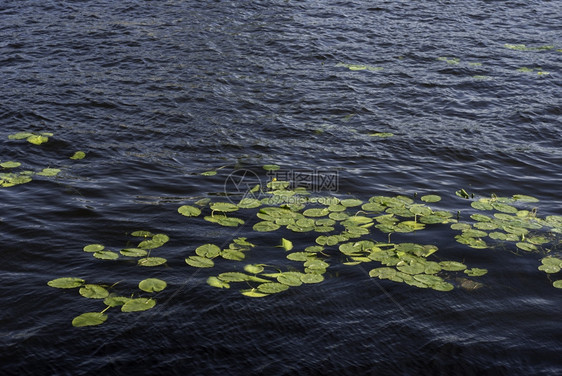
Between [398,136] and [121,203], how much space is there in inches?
153

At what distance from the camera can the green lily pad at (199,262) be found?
17.4ft

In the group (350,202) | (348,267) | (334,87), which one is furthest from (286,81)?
(348,267)

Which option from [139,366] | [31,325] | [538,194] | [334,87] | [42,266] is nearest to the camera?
[139,366]

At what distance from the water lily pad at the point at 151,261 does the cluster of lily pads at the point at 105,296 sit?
0.29 m

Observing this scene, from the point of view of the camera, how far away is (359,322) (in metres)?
4.76

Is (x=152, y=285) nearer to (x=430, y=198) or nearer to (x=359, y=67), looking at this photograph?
(x=430, y=198)

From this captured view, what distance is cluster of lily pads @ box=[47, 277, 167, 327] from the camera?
4.59m

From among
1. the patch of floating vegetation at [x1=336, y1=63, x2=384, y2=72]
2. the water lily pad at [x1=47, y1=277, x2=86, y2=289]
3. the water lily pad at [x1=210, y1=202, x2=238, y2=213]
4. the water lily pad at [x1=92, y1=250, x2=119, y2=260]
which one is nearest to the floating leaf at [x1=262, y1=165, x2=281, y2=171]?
the water lily pad at [x1=210, y1=202, x2=238, y2=213]

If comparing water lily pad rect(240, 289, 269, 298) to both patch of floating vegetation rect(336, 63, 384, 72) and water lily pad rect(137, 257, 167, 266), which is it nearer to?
water lily pad rect(137, 257, 167, 266)

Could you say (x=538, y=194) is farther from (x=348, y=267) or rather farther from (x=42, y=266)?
(x=42, y=266)

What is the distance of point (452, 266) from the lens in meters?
5.47

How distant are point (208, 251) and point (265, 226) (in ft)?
2.37

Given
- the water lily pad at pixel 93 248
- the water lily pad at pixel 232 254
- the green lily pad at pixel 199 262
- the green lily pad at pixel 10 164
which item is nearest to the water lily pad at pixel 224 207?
the water lily pad at pixel 232 254

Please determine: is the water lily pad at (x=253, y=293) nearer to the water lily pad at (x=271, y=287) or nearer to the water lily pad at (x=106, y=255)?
the water lily pad at (x=271, y=287)
